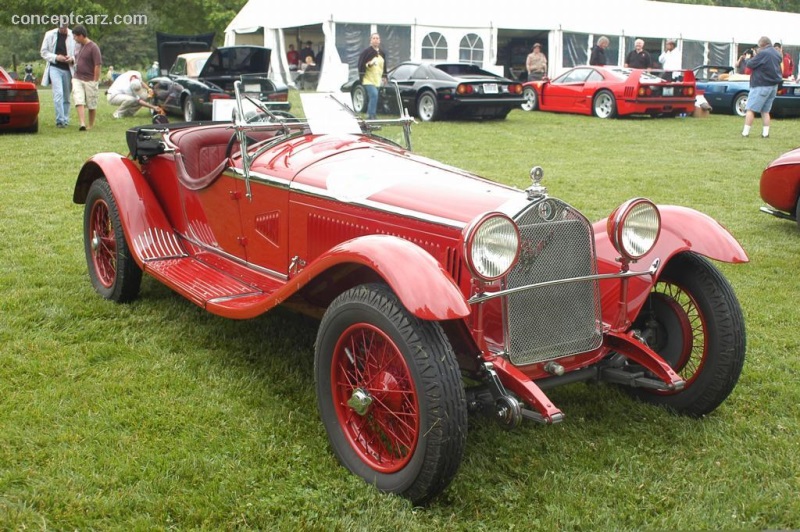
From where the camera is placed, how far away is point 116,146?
454 inches

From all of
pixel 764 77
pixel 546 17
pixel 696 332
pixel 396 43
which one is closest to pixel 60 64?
pixel 396 43

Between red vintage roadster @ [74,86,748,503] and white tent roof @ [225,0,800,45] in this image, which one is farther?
white tent roof @ [225,0,800,45]

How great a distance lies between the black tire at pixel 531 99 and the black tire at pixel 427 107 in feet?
12.3

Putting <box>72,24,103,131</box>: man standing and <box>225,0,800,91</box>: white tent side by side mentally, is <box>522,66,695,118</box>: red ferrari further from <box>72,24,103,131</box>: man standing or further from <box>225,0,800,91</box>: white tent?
<box>72,24,103,131</box>: man standing

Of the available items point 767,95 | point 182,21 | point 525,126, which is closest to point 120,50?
point 182,21

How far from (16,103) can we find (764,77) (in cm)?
1212

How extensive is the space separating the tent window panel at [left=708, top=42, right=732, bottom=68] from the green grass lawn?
75.8 ft

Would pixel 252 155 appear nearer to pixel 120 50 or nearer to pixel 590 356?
pixel 590 356

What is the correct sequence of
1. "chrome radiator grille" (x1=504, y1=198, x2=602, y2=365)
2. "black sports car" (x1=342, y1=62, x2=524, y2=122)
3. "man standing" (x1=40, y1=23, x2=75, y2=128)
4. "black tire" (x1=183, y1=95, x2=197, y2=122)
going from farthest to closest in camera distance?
"black sports car" (x1=342, y1=62, x2=524, y2=122)
"black tire" (x1=183, y1=95, x2=197, y2=122)
"man standing" (x1=40, y1=23, x2=75, y2=128)
"chrome radiator grille" (x1=504, y1=198, x2=602, y2=365)

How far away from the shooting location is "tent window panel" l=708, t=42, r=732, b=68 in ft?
86.2

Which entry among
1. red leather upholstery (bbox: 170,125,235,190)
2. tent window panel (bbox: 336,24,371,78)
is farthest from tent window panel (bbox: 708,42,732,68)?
red leather upholstery (bbox: 170,125,235,190)

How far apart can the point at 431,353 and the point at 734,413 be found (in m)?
1.72

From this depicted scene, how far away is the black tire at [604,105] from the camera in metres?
16.8

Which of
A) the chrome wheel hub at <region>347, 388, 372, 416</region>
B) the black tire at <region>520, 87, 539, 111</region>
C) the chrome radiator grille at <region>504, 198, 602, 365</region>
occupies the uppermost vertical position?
the black tire at <region>520, 87, 539, 111</region>
